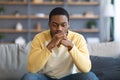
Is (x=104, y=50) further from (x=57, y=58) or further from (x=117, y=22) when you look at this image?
(x=117, y=22)

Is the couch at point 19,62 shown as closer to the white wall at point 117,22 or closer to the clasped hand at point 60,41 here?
the clasped hand at point 60,41

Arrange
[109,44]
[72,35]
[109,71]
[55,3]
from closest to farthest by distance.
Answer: [72,35] < [109,71] < [109,44] < [55,3]

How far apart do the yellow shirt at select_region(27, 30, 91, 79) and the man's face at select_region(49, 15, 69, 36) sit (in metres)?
0.13

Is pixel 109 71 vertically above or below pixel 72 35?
below

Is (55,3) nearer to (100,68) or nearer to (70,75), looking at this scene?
(100,68)

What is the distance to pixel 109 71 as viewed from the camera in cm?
250

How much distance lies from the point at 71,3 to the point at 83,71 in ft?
13.0

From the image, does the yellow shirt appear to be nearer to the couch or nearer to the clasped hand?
the clasped hand

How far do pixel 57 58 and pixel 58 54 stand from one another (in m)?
0.04

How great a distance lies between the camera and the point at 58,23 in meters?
2.00

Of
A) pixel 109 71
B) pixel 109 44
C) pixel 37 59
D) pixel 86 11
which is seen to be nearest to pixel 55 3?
pixel 86 11

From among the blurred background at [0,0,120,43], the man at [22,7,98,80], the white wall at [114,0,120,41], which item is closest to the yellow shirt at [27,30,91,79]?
the man at [22,7,98,80]

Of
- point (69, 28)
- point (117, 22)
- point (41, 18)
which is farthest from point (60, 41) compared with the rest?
point (41, 18)

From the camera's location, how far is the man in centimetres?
193
